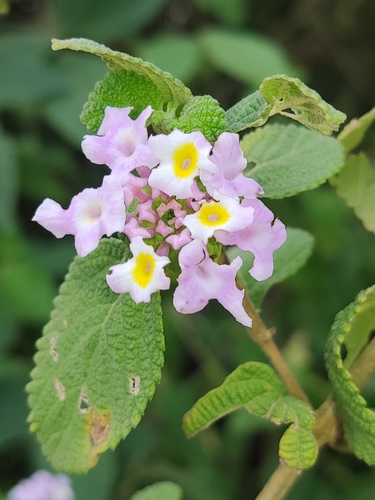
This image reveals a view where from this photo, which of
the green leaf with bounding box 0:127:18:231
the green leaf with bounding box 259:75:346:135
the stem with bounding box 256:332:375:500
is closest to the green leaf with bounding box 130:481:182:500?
the stem with bounding box 256:332:375:500

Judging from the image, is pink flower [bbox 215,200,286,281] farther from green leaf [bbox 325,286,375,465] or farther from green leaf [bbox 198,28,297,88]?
green leaf [bbox 198,28,297,88]

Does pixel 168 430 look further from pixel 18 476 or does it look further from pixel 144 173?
pixel 144 173

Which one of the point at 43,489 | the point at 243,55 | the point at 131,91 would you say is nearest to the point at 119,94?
the point at 131,91

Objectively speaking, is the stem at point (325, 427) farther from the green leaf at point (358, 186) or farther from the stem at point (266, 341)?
the green leaf at point (358, 186)

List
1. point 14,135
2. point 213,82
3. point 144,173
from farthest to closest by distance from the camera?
point 213,82 → point 14,135 → point 144,173

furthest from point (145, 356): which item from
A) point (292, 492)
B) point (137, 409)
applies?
point (292, 492)
